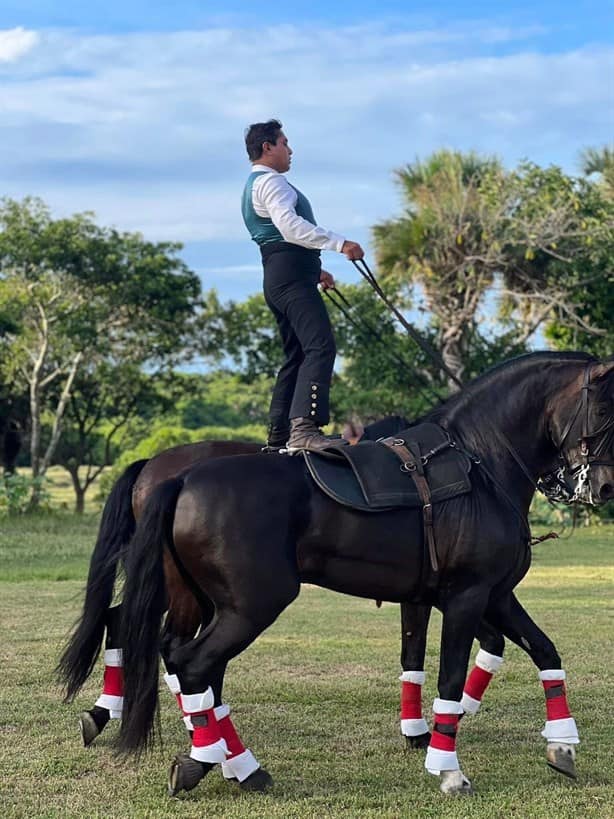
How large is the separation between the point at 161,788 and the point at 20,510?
18.7 meters

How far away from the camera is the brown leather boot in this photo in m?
5.58

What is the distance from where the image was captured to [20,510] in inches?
917

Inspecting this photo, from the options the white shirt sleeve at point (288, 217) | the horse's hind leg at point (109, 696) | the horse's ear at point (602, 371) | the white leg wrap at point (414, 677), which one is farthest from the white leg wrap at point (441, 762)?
the white shirt sleeve at point (288, 217)

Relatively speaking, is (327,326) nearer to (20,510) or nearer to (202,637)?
(202,637)

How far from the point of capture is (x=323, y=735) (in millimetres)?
6430

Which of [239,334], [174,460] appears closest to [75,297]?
[239,334]

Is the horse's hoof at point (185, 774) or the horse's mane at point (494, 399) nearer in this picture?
the horse's hoof at point (185, 774)

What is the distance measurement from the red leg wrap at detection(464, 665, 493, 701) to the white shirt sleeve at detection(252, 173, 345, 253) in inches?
99.6

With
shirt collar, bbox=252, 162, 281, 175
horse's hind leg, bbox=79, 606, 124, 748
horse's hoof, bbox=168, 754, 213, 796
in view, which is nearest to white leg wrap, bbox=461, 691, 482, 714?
horse's hoof, bbox=168, 754, 213, 796

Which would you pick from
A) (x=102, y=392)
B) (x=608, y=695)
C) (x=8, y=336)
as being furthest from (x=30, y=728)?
(x=102, y=392)

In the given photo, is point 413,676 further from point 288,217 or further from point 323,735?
point 288,217

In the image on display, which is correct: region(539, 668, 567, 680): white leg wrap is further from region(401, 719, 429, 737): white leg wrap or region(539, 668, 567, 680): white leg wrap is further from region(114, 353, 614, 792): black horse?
region(401, 719, 429, 737): white leg wrap

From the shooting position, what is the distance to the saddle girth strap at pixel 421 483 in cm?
539

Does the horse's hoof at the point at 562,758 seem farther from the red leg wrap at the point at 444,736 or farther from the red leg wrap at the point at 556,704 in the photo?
the red leg wrap at the point at 444,736
